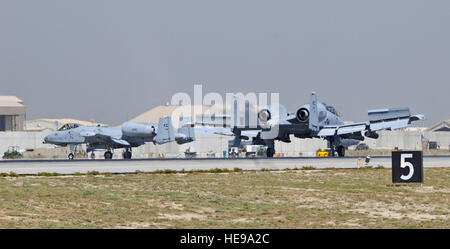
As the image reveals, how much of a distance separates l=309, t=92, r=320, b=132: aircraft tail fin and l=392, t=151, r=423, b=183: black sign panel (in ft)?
92.2

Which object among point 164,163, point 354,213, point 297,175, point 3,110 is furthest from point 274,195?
point 3,110

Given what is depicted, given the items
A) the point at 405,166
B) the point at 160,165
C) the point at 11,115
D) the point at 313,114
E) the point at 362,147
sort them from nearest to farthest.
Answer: the point at 405,166, the point at 160,165, the point at 313,114, the point at 362,147, the point at 11,115

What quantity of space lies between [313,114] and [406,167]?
28.5 meters

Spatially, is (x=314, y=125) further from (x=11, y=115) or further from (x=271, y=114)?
(x=11, y=115)

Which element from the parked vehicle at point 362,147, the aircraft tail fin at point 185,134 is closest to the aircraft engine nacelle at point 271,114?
the aircraft tail fin at point 185,134

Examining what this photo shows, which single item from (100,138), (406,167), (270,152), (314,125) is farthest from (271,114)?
(406,167)

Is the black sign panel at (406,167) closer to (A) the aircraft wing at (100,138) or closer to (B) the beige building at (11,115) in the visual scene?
(A) the aircraft wing at (100,138)

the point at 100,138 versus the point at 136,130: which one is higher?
the point at 136,130

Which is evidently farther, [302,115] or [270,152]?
[270,152]

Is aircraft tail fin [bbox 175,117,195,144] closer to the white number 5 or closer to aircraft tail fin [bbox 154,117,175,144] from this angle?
aircraft tail fin [bbox 154,117,175,144]

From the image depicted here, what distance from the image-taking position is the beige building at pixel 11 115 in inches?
6270

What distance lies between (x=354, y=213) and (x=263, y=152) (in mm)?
79776

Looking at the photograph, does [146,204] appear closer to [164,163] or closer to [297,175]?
[297,175]

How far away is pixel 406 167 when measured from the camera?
36.8 metres
